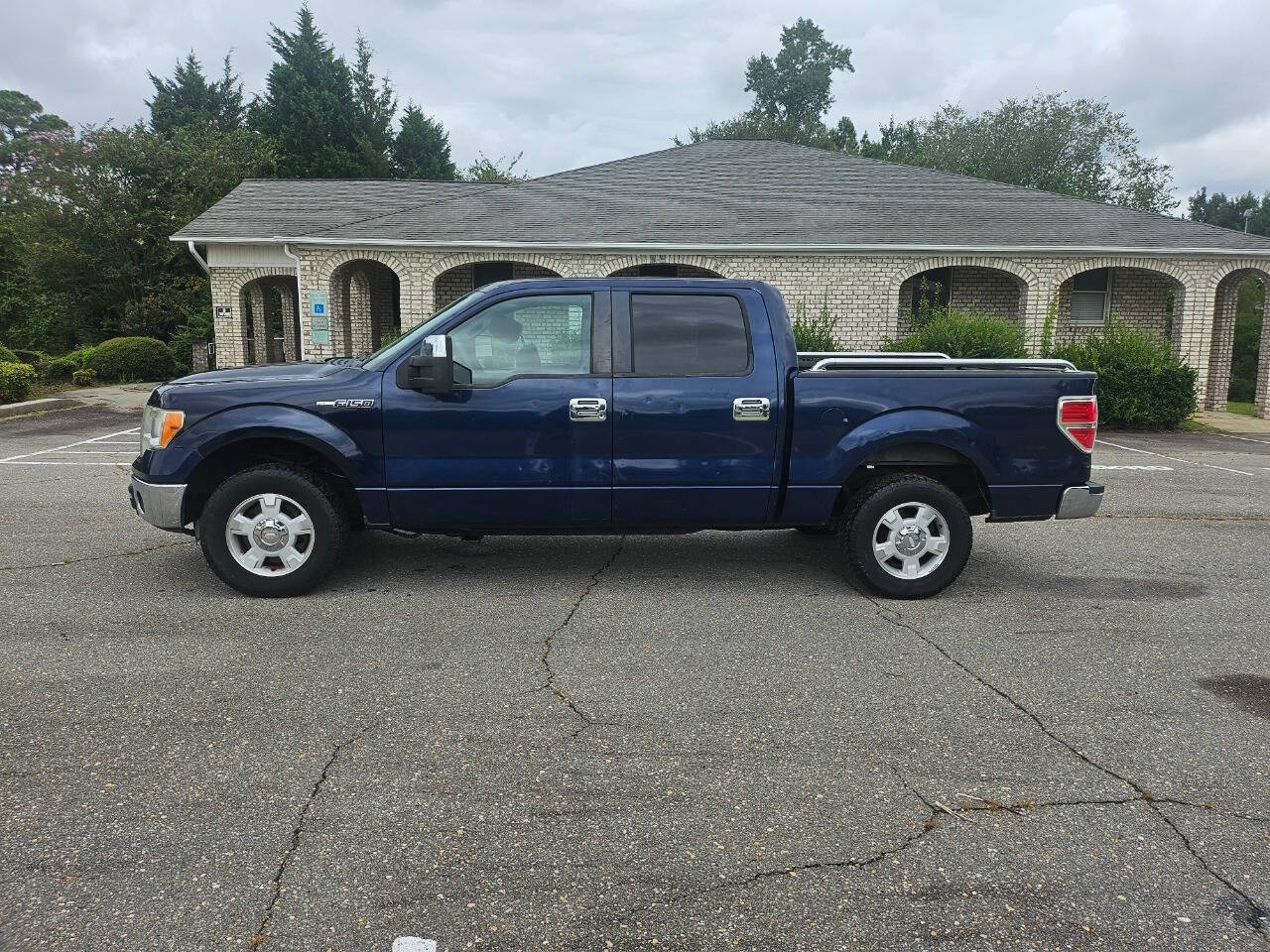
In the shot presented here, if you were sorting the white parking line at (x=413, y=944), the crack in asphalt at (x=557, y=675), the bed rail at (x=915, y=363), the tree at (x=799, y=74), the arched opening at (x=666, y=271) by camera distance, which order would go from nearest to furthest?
the white parking line at (x=413, y=944)
the crack in asphalt at (x=557, y=675)
the bed rail at (x=915, y=363)
the arched opening at (x=666, y=271)
the tree at (x=799, y=74)

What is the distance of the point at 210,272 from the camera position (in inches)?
952

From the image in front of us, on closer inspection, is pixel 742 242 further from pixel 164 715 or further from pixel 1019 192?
pixel 164 715

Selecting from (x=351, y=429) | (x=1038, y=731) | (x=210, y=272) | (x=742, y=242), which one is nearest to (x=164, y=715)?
(x=351, y=429)

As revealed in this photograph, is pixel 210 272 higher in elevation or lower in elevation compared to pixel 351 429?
higher

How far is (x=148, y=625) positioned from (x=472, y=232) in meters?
16.5

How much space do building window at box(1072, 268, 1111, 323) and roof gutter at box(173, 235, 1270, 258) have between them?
2680mm

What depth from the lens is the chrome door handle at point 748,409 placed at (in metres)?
5.77

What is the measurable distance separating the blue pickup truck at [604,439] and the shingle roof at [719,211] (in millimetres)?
14561

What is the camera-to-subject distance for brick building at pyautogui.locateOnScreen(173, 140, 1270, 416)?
20.3 metres

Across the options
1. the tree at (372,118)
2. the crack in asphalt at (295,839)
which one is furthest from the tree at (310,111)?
the crack in asphalt at (295,839)

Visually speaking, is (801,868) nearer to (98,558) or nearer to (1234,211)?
(98,558)

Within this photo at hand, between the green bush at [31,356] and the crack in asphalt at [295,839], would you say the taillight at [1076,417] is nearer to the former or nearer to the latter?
the crack in asphalt at [295,839]

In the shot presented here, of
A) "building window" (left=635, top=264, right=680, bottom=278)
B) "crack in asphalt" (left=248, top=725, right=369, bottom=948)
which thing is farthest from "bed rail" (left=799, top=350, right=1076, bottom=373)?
"building window" (left=635, top=264, right=680, bottom=278)

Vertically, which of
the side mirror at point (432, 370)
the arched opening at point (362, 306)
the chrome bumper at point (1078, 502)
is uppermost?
the arched opening at point (362, 306)
